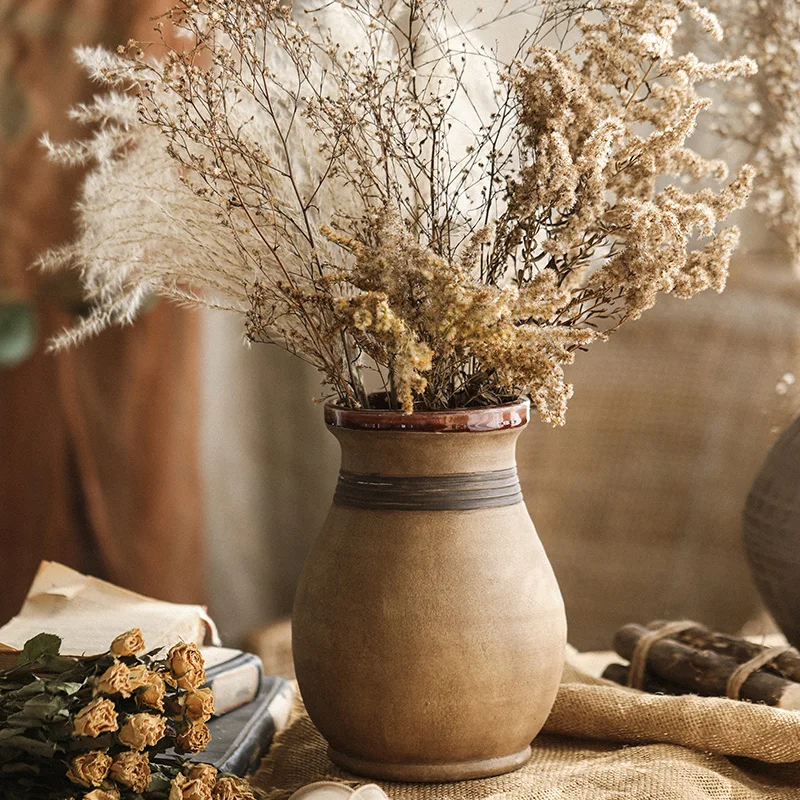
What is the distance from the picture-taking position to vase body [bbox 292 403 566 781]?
79 centimetres

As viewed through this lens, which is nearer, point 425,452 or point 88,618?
point 425,452

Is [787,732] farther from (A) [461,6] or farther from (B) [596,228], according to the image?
(A) [461,6]

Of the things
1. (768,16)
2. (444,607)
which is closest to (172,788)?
(444,607)

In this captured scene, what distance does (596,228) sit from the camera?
832 mm

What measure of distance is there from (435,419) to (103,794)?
344mm

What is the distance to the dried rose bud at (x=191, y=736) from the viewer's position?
0.72 metres

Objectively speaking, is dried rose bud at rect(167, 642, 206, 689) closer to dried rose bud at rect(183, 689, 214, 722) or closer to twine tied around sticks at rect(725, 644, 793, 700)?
dried rose bud at rect(183, 689, 214, 722)

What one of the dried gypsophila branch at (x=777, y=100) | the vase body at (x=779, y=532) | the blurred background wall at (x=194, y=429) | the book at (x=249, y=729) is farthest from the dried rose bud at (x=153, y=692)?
the blurred background wall at (x=194, y=429)

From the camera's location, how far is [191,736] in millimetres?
719

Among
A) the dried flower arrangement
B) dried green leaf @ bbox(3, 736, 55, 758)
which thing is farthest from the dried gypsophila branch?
dried green leaf @ bbox(3, 736, 55, 758)

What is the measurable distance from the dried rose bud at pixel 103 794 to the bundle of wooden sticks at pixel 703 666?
0.59 meters

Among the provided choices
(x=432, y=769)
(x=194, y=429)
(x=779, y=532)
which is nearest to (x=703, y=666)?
(x=779, y=532)

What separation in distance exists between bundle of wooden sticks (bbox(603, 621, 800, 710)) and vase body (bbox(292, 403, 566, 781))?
→ 0.26 m

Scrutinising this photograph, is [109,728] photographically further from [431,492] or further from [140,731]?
[431,492]
